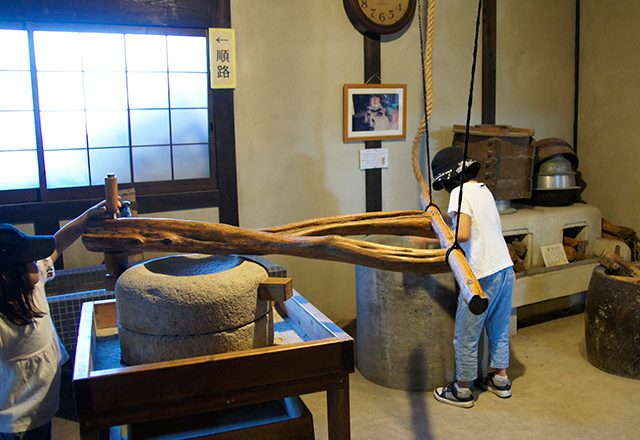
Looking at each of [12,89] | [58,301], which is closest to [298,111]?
[12,89]

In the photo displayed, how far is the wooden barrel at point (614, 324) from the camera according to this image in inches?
142

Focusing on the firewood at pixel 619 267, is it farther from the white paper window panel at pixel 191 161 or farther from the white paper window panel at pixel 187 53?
the white paper window panel at pixel 187 53

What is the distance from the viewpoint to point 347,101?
4.58m

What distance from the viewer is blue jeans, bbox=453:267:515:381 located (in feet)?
10.8

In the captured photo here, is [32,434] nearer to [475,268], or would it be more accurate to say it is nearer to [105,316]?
[105,316]

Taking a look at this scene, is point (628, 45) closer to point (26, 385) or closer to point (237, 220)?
point (237, 220)

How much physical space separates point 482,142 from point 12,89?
3719 millimetres

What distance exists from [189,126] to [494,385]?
9.91ft

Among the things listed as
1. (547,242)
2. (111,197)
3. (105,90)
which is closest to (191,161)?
(105,90)

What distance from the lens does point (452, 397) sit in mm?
3426

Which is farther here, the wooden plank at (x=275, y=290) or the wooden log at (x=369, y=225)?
the wooden log at (x=369, y=225)

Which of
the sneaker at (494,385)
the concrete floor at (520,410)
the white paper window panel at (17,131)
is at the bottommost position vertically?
the concrete floor at (520,410)

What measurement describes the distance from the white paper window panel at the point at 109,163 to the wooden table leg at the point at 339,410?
2898 millimetres

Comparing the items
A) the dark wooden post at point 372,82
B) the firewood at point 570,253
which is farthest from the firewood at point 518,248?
the dark wooden post at point 372,82
